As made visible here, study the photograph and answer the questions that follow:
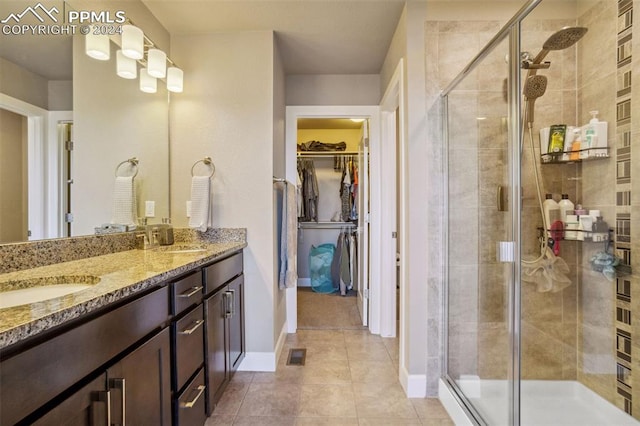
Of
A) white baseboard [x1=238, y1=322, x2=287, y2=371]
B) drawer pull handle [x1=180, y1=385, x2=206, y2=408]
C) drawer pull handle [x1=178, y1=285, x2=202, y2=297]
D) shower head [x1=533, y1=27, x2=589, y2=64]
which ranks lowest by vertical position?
white baseboard [x1=238, y1=322, x2=287, y2=371]

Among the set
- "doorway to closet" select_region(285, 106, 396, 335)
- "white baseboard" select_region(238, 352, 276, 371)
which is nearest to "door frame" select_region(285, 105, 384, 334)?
"doorway to closet" select_region(285, 106, 396, 335)

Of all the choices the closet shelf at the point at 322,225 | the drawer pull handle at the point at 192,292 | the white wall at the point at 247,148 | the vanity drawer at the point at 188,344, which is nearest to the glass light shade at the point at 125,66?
the white wall at the point at 247,148

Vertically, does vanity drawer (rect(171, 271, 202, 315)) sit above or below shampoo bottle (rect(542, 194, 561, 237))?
below

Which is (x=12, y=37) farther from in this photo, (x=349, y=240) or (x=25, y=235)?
(x=349, y=240)

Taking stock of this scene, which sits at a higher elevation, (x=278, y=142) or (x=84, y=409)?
(x=278, y=142)

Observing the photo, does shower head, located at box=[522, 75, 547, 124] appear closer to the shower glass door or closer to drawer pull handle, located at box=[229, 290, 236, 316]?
the shower glass door

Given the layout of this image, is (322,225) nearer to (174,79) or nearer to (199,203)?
(199,203)

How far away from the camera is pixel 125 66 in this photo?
172 centimetres

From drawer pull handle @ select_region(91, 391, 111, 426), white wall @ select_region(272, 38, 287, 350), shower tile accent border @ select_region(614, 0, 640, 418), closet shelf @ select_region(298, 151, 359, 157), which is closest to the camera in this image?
drawer pull handle @ select_region(91, 391, 111, 426)

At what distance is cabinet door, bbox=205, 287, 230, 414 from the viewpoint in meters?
1.50

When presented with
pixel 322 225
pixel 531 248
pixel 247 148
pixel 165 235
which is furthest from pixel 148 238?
pixel 322 225

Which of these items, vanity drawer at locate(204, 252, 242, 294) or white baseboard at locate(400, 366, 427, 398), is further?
white baseboard at locate(400, 366, 427, 398)

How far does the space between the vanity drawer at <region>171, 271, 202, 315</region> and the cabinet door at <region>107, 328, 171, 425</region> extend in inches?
4.1

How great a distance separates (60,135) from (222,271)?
3.27 ft
